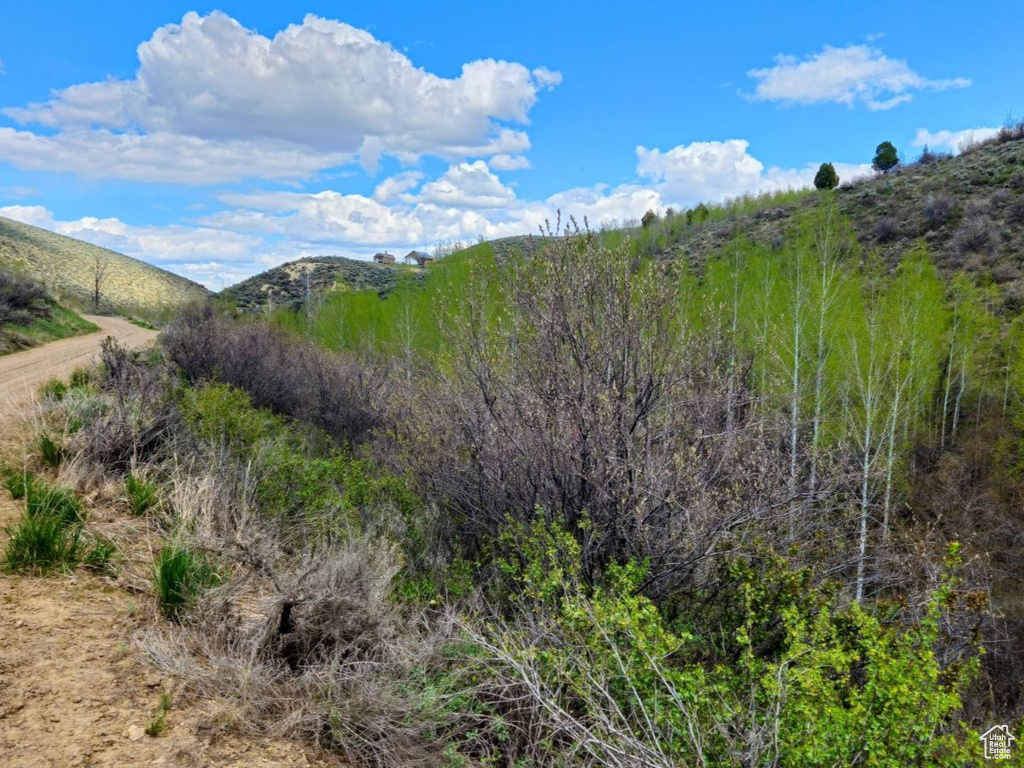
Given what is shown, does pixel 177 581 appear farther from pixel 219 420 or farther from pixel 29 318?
pixel 29 318

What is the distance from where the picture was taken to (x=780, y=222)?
40031 millimetres

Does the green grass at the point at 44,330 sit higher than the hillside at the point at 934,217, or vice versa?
the hillside at the point at 934,217

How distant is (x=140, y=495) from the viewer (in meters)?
5.25

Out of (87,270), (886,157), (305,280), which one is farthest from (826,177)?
(87,270)

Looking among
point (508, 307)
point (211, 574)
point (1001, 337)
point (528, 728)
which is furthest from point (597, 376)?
point (1001, 337)

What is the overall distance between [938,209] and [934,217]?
1.52 ft

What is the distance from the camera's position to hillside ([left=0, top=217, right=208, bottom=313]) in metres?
51.6

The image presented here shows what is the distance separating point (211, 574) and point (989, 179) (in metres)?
43.2

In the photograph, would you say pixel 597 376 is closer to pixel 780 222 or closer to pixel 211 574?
pixel 211 574

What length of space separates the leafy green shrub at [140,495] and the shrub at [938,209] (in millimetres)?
37718

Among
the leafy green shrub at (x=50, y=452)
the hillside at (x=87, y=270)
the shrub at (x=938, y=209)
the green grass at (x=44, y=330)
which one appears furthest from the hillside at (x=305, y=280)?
the leafy green shrub at (x=50, y=452)

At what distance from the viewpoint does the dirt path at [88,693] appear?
2.66 metres

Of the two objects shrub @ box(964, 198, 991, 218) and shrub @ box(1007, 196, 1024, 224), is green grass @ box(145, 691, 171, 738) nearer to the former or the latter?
shrub @ box(1007, 196, 1024, 224)

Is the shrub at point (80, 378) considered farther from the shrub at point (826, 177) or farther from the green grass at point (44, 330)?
the shrub at point (826, 177)
